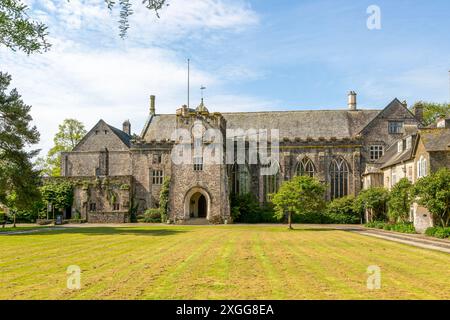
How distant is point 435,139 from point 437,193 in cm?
584

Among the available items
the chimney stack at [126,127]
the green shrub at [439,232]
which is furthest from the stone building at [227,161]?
the green shrub at [439,232]

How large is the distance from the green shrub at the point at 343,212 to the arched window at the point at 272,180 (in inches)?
243

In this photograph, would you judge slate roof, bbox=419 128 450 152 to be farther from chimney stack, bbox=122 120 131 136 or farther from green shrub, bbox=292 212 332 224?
chimney stack, bbox=122 120 131 136

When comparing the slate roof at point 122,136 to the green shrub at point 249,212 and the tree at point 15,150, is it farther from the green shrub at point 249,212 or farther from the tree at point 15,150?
the tree at point 15,150

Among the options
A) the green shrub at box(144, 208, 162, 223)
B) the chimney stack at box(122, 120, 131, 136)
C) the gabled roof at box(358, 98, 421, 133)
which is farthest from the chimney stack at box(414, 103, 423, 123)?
the chimney stack at box(122, 120, 131, 136)

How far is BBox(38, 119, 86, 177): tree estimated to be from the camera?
73.5 meters

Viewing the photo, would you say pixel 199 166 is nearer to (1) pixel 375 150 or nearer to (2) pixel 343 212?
(2) pixel 343 212

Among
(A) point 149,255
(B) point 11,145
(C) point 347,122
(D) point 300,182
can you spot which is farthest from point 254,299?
(C) point 347,122

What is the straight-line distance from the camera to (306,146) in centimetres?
4838

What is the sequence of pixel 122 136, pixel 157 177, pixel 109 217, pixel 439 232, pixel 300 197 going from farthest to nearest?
pixel 122 136 → pixel 157 177 → pixel 109 217 → pixel 300 197 → pixel 439 232

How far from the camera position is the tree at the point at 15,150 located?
33500 mm

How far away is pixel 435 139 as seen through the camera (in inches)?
1232

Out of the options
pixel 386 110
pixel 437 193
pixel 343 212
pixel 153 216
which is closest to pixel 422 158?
pixel 437 193

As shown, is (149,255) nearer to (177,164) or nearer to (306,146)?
(177,164)
